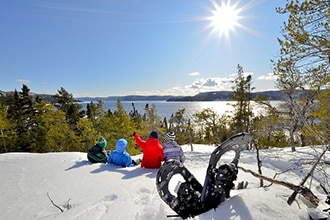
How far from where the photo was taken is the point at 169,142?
245 inches

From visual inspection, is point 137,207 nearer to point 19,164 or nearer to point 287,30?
point 287,30

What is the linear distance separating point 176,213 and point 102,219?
3.23 feet

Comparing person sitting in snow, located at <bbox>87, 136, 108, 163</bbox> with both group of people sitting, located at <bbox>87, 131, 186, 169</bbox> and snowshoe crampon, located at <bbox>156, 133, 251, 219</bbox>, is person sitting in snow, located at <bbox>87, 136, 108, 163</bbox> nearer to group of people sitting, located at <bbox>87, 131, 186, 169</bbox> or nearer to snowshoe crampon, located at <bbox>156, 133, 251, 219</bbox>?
group of people sitting, located at <bbox>87, 131, 186, 169</bbox>

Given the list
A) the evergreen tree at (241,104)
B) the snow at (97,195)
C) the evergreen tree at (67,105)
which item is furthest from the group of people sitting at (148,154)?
the evergreen tree at (67,105)

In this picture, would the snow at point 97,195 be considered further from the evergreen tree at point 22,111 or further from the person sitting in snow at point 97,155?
the evergreen tree at point 22,111

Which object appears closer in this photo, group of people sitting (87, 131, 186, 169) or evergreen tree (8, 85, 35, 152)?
group of people sitting (87, 131, 186, 169)

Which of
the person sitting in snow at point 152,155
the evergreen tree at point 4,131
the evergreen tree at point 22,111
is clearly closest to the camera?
the person sitting in snow at point 152,155

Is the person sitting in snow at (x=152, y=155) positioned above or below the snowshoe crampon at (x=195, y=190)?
below

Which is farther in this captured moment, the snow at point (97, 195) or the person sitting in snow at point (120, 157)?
the person sitting in snow at point (120, 157)

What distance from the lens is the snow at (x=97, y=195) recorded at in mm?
2230

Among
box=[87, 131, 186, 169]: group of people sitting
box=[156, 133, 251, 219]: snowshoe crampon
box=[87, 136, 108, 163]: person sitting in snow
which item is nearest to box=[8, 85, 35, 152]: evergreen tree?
box=[87, 136, 108, 163]: person sitting in snow

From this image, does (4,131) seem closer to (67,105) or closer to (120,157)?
(67,105)

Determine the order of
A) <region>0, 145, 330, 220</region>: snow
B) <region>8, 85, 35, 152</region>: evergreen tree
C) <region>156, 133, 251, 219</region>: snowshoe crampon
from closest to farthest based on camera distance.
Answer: <region>0, 145, 330, 220</region>: snow → <region>156, 133, 251, 219</region>: snowshoe crampon → <region>8, 85, 35, 152</region>: evergreen tree

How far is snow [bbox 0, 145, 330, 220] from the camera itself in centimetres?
223
